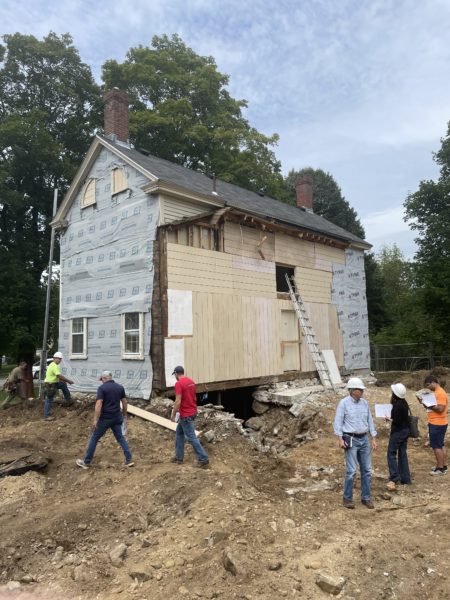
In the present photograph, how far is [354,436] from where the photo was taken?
6332 millimetres

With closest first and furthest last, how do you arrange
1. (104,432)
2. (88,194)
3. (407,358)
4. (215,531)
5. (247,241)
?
(215,531), (104,432), (247,241), (88,194), (407,358)

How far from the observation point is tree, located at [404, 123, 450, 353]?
79.6 ft

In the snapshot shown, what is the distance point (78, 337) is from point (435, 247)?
2442 centimetres

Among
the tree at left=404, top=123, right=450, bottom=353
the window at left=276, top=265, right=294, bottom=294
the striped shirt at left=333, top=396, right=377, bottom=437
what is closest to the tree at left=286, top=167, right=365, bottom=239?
the tree at left=404, top=123, right=450, bottom=353

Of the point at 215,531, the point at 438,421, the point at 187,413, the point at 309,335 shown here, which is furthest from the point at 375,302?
the point at 215,531

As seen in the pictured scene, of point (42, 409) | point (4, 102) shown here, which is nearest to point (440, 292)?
point (42, 409)

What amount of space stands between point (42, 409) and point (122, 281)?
14.6 ft

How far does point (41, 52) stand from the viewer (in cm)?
2472

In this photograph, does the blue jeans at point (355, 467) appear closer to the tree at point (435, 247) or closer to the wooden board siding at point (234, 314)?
the wooden board siding at point (234, 314)

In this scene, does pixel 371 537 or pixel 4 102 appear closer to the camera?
pixel 371 537

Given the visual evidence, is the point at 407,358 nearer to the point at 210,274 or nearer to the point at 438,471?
the point at 210,274

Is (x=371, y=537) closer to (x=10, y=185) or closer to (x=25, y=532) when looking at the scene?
(x=25, y=532)

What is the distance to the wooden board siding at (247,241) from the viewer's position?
13.7 m

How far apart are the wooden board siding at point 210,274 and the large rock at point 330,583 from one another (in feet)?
28.0
